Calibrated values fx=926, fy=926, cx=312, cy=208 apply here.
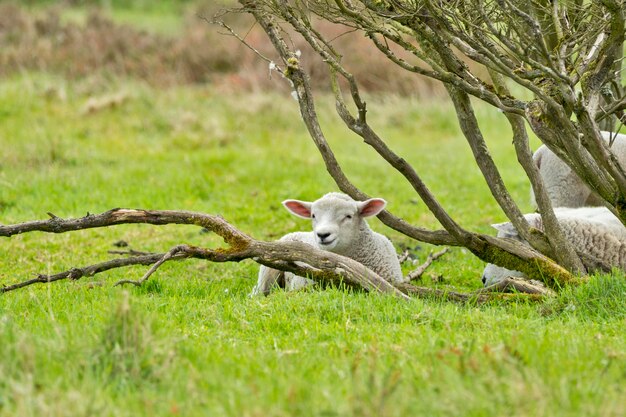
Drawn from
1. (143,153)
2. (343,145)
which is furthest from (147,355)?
(343,145)

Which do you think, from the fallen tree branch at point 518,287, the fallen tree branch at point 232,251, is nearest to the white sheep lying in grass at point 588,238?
the fallen tree branch at point 518,287

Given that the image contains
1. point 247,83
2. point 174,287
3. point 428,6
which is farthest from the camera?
point 247,83

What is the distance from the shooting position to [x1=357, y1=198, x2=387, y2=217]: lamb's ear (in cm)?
706

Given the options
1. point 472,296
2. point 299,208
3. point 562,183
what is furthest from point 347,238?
point 562,183

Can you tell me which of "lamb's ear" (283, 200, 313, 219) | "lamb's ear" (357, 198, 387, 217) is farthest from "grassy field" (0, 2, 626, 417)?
"lamb's ear" (357, 198, 387, 217)

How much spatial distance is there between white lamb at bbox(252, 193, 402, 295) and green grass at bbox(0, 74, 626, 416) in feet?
1.08

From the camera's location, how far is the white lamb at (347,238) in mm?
7070

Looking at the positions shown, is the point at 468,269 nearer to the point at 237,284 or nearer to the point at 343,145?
the point at 237,284

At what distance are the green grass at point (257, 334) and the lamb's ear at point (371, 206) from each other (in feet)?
2.69

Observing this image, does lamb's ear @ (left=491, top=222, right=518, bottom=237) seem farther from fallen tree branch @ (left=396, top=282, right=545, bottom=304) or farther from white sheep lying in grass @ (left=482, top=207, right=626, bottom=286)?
fallen tree branch @ (left=396, top=282, right=545, bottom=304)

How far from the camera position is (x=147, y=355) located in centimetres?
421

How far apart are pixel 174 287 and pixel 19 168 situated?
6.61m

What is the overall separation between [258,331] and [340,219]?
2078 mm

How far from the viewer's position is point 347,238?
7.24 meters
